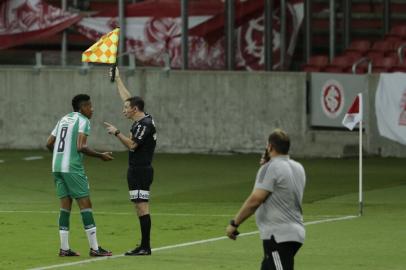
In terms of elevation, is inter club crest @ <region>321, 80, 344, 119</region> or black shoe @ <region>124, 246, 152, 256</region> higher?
inter club crest @ <region>321, 80, 344, 119</region>

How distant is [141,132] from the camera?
17.4 metres

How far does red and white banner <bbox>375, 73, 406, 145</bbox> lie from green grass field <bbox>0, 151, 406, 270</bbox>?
34.2 inches

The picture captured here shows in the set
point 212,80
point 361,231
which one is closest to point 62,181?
point 361,231

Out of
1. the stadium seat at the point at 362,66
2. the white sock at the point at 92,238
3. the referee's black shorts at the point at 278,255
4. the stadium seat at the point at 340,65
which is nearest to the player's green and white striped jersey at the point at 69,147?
the white sock at the point at 92,238

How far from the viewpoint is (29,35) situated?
139ft

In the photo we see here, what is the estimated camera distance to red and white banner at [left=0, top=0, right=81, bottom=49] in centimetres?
4219

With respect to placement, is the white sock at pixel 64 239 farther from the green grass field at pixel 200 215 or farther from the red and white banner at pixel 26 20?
the red and white banner at pixel 26 20

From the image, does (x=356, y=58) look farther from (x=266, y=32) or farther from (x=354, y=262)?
(x=354, y=262)

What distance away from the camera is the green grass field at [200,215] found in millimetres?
17172

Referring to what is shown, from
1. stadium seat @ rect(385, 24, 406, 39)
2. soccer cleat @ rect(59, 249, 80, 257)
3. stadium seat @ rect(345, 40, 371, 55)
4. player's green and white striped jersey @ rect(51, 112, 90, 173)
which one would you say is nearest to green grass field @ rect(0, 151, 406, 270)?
soccer cleat @ rect(59, 249, 80, 257)

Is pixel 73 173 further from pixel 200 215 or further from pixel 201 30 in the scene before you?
pixel 201 30

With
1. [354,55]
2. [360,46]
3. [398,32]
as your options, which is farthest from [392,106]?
[398,32]

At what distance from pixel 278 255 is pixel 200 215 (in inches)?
414

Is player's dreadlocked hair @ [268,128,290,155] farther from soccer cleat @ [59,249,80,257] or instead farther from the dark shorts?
soccer cleat @ [59,249,80,257]
